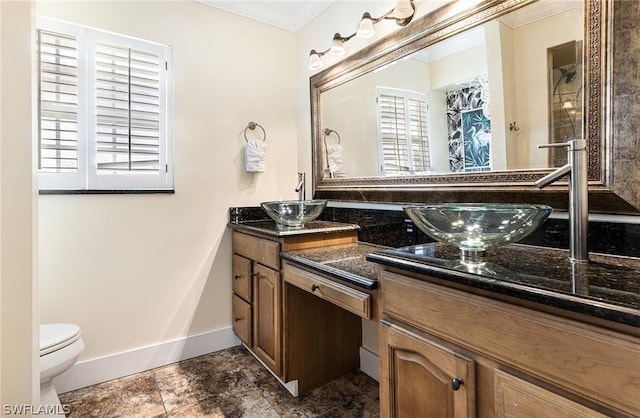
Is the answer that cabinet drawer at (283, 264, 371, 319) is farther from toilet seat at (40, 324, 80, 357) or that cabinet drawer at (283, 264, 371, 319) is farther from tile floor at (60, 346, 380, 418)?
toilet seat at (40, 324, 80, 357)

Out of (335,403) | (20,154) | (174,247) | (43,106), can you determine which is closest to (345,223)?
(335,403)

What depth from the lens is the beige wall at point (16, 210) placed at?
78 cm

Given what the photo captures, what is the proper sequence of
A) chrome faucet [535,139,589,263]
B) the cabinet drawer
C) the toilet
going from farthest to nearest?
the toilet, the cabinet drawer, chrome faucet [535,139,589,263]

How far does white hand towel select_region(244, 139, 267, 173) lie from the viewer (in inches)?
94.5

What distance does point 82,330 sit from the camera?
1909 millimetres

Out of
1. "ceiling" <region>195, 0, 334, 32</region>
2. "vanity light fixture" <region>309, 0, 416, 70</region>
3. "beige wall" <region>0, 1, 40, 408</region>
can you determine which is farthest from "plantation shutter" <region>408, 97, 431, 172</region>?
"beige wall" <region>0, 1, 40, 408</region>

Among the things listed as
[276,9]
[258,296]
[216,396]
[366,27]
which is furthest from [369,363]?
[276,9]

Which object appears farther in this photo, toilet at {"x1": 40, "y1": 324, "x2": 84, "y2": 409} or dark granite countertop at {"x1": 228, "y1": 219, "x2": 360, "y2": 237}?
dark granite countertop at {"x1": 228, "y1": 219, "x2": 360, "y2": 237}

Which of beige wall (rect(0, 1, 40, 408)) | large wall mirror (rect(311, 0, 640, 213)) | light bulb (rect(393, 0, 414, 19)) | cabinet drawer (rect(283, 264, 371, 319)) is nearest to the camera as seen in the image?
beige wall (rect(0, 1, 40, 408))

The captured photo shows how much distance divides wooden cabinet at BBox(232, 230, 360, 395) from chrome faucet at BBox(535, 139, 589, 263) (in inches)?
40.8

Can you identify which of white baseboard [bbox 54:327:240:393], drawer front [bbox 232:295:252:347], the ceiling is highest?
the ceiling

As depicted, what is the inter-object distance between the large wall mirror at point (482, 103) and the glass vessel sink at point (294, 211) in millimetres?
237

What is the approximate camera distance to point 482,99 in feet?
4.52

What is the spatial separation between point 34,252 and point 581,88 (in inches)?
70.8
